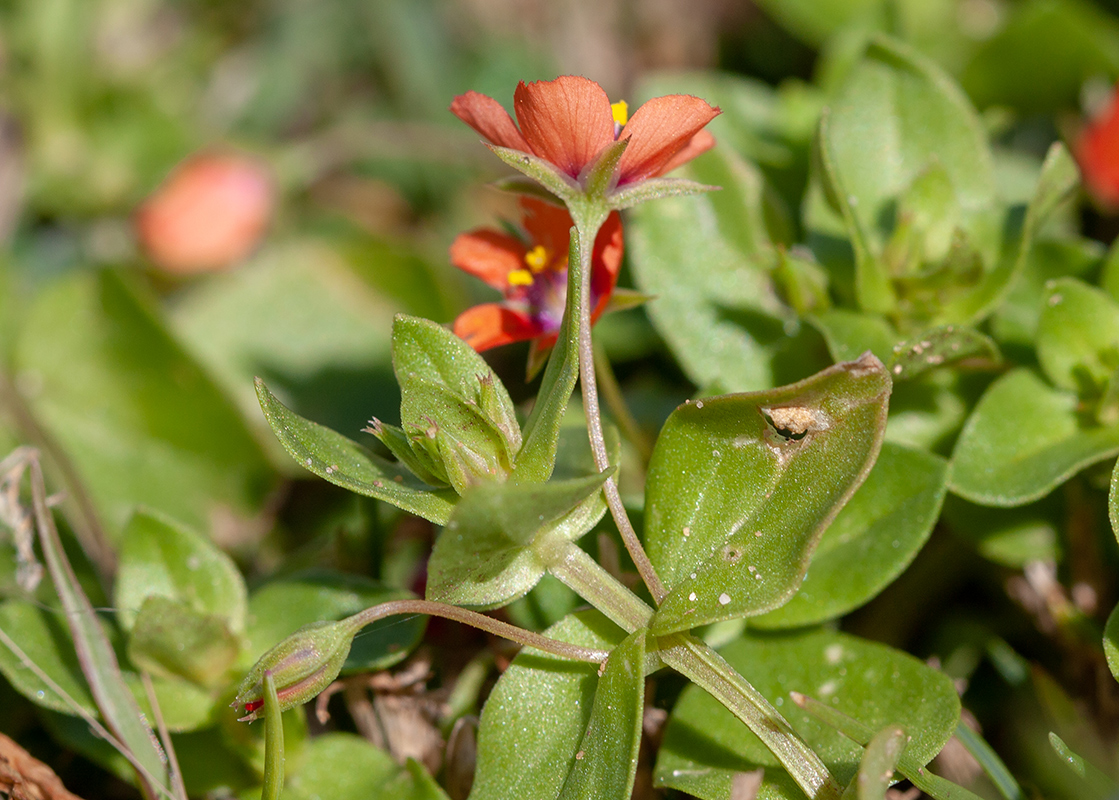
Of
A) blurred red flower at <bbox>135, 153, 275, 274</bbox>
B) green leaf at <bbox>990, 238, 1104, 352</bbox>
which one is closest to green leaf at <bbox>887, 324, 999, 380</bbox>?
green leaf at <bbox>990, 238, 1104, 352</bbox>

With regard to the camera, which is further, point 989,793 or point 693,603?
point 989,793

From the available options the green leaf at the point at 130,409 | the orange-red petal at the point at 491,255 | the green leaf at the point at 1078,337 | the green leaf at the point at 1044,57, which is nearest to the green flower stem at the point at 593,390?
the orange-red petal at the point at 491,255

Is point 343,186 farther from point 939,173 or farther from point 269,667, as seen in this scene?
point 269,667

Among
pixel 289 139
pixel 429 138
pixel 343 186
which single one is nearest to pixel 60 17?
pixel 289 139

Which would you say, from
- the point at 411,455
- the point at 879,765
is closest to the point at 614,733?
the point at 879,765

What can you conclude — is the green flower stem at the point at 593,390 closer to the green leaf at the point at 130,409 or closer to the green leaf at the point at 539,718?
the green leaf at the point at 539,718

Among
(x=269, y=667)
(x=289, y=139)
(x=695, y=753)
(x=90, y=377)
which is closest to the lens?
(x=269, y=667)
